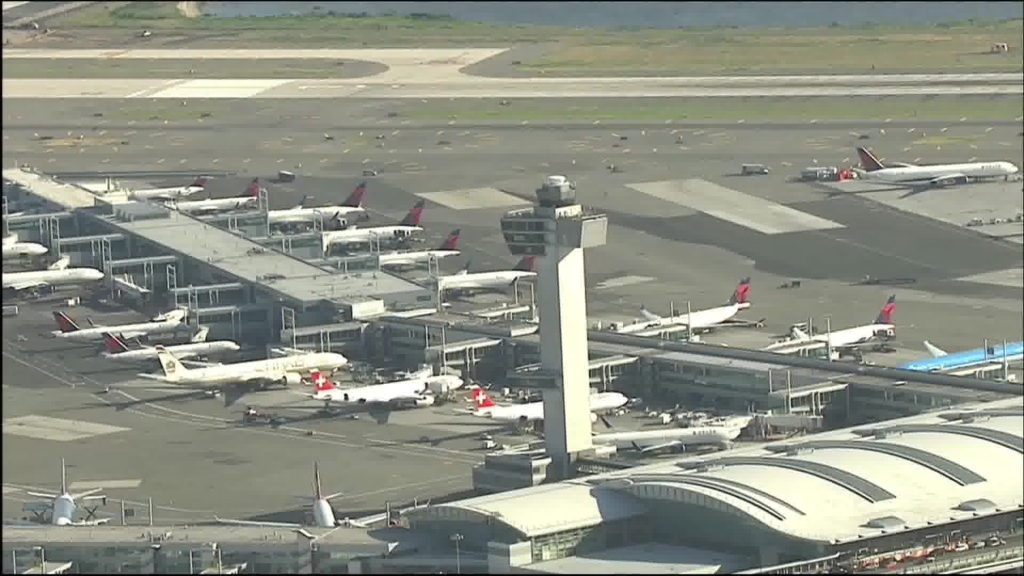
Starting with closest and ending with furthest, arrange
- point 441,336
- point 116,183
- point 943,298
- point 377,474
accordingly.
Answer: point 377,474, point 441,336, point 943,298, point 116,183

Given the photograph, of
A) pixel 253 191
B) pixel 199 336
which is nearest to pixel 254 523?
pixel 199 336

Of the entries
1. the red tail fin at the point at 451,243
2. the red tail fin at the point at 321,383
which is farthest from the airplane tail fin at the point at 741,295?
the red tail fin at the point at 321,383

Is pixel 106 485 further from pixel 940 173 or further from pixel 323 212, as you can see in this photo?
pixel 940 173

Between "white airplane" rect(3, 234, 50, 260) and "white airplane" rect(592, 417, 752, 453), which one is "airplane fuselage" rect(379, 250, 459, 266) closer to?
"white airplane" rect(3, 234, 50, 260)

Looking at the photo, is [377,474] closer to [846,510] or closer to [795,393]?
[795,393]

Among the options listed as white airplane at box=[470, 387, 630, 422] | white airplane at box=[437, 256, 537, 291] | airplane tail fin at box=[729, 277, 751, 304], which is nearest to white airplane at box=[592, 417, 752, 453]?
white airplane at box=[470, 387, 630, 422]

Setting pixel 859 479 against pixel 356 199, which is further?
pixel 356 199

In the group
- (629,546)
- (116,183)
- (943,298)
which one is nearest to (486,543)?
(629,546)
